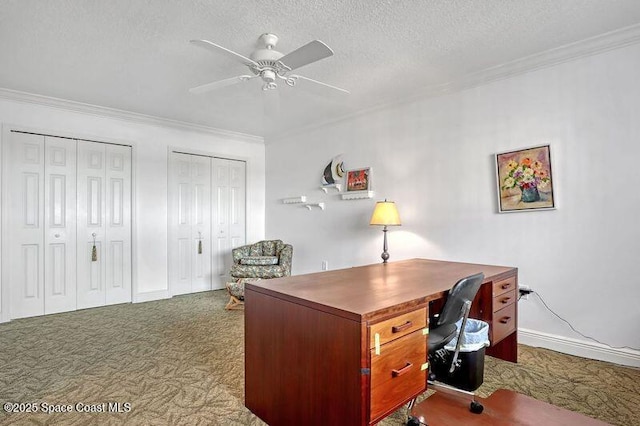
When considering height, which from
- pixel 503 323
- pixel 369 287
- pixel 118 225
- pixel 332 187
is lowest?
pixel 503 323

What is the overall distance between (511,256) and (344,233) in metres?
2.07

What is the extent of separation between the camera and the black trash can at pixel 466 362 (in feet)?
6.48

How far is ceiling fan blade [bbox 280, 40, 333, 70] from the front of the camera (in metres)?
2.08

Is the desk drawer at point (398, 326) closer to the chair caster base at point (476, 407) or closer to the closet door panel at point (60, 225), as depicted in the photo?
the chair caster base at point (476, 407)

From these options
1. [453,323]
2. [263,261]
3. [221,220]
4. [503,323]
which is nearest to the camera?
[453,323]

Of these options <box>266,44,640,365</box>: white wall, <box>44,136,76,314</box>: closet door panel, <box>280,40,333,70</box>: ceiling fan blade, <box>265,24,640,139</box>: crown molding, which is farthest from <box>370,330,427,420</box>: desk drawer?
<box>44,136,76,314</box>: closet door panel

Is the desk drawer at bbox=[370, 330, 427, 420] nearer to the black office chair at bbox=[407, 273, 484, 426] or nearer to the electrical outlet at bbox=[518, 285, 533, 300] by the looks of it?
the black office chair at bbox=[407, 273, 484, 426]

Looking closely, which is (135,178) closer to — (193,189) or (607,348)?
(193,189)

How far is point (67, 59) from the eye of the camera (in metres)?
2.95

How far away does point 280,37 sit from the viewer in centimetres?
255

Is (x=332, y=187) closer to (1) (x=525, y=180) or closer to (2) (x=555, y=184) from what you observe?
(1) (x=525, y=180)

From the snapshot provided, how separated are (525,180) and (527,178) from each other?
23mm

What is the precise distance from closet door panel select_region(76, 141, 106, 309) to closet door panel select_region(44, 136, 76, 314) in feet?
0.21

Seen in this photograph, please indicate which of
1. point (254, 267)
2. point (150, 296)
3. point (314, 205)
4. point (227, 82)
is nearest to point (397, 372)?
point (227, 82)
